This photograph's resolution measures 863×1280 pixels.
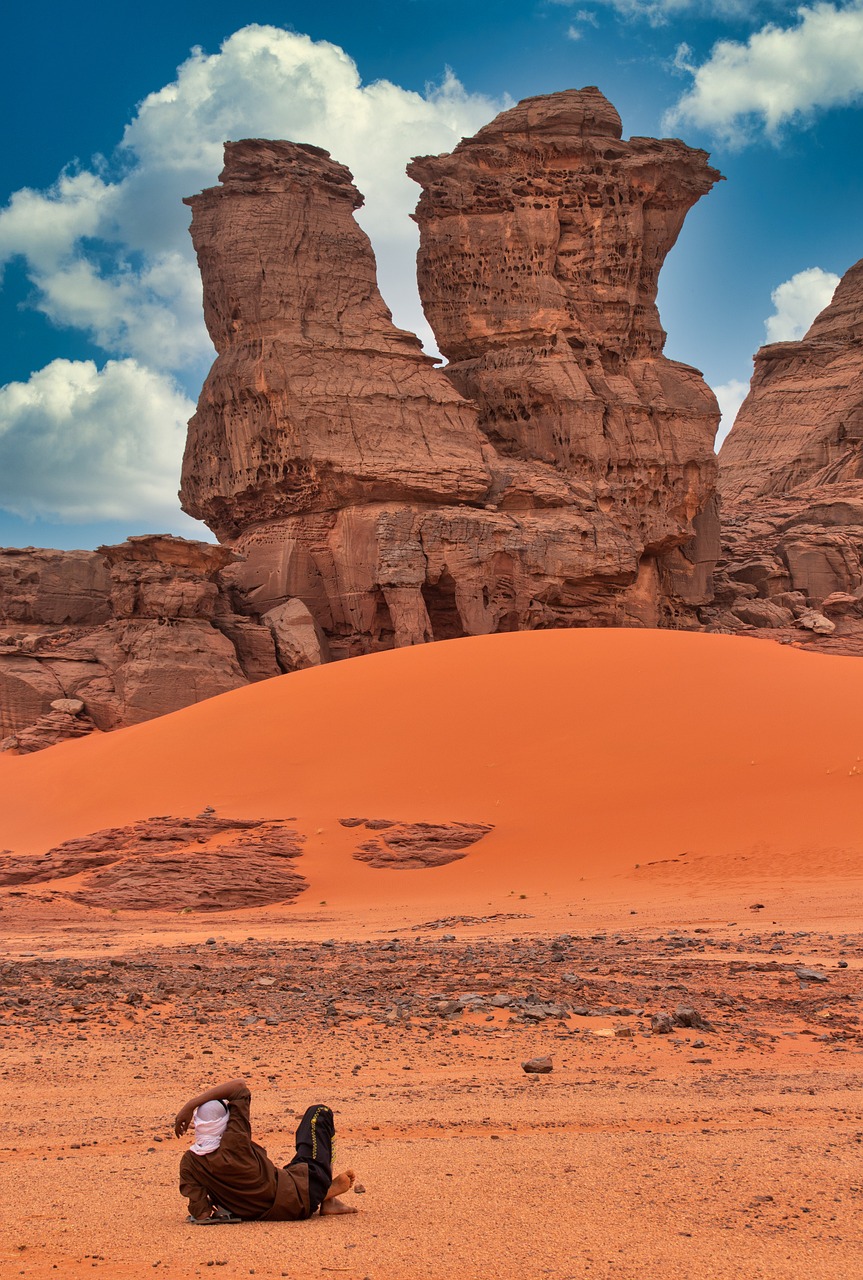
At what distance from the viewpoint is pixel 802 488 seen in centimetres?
4991

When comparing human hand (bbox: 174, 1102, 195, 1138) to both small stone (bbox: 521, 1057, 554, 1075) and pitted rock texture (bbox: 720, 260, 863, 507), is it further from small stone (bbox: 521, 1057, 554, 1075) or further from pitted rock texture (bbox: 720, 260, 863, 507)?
pitted rock texture (bbox: 720, 260, 863, 507)

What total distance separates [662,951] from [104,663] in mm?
18751

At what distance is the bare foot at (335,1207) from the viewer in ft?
14.4

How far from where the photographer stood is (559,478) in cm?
3288

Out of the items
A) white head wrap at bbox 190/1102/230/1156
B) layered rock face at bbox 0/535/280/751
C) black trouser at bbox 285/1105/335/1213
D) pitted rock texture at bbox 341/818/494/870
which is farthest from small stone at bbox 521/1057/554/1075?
layered rock face at bbox 0/535/280/751

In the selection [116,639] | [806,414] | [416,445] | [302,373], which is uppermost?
[806,414]

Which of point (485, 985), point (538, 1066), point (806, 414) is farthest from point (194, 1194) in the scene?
point (806, 414)

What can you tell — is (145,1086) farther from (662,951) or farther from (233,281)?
(233,281)

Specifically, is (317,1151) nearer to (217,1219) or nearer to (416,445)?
(217,1219)

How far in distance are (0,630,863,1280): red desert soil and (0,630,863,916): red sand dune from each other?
7 centimetres

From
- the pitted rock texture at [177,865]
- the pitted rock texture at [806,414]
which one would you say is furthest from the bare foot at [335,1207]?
the pitted rock texture at [806,414]

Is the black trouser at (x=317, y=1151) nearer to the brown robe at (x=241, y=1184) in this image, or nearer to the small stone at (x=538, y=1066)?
the brown robe at (x=241, y=1184)

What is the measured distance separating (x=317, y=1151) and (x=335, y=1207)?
7.8 inches

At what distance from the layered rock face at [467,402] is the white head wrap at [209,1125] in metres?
23.5
